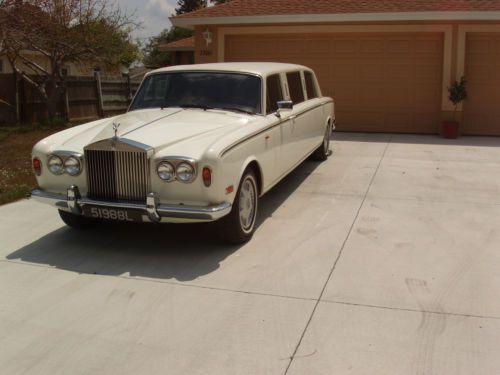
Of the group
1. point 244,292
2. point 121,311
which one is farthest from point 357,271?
point 121,311

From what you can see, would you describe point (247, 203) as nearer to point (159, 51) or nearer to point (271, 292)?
point (271, 292)

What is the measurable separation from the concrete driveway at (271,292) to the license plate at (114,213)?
0.41 metres

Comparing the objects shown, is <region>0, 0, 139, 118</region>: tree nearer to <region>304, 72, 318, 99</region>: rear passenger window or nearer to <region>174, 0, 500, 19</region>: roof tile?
<region>174, 0, 500, 19</region>: roof tile

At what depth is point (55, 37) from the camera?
1400cm

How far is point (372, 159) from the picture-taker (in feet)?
32.1

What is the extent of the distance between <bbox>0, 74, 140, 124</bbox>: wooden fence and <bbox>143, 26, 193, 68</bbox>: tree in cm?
1811

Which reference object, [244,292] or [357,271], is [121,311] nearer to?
[244,292]

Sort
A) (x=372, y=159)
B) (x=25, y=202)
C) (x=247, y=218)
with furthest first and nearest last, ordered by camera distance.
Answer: (x=372, y=159)
(x=25, y=202)
(x=247, y=218)

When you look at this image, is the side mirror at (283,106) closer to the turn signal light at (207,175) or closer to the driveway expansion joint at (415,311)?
the turn signal light at (207,175)

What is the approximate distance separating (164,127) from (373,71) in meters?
8.78

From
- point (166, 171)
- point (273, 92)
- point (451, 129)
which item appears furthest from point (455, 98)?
point (166, 171)

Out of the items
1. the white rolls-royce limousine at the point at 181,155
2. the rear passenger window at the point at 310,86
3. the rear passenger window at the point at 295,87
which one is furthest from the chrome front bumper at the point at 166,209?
the rear passenger window at the point at 310,86

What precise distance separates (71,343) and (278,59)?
36.0 ft

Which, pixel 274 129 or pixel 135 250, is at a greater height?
pixel 274 129
